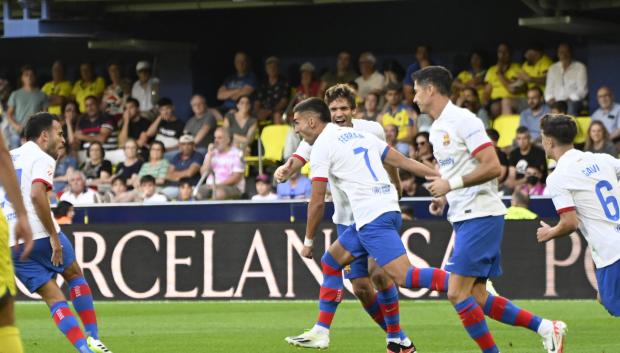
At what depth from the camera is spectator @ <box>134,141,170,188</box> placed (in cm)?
1958

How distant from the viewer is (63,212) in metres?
17.4

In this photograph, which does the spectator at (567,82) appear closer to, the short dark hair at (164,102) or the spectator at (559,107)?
the spectator at (559,107)

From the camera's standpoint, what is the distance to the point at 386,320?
955cm

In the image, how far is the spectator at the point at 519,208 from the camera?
15.7 meters

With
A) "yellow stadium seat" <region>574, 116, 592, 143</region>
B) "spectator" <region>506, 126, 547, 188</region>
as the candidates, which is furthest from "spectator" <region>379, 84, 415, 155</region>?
"yellow stadium seat" <region>574, 116, 592, 143</region>

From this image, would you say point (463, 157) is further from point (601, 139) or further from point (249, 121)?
point (249, 121)

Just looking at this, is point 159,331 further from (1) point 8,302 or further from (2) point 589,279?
(1) point 8,302

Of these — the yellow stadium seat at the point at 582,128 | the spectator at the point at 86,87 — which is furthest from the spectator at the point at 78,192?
Answer: the yellow stadium seat at the point at 582,128

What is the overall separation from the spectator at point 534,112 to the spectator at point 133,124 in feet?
21.0

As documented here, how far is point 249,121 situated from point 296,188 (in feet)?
7.15

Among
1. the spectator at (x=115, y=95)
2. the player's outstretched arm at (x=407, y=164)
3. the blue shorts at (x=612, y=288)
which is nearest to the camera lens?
the blue shorts at (x=612, y=288)

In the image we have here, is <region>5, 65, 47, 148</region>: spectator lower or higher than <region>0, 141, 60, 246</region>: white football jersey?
higher

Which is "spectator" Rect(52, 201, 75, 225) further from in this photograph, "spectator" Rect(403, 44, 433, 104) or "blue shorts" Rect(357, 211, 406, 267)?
"blue shorts" Rect(357, 211, 406, 267)

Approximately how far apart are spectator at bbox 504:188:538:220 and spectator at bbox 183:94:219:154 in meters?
6.12
